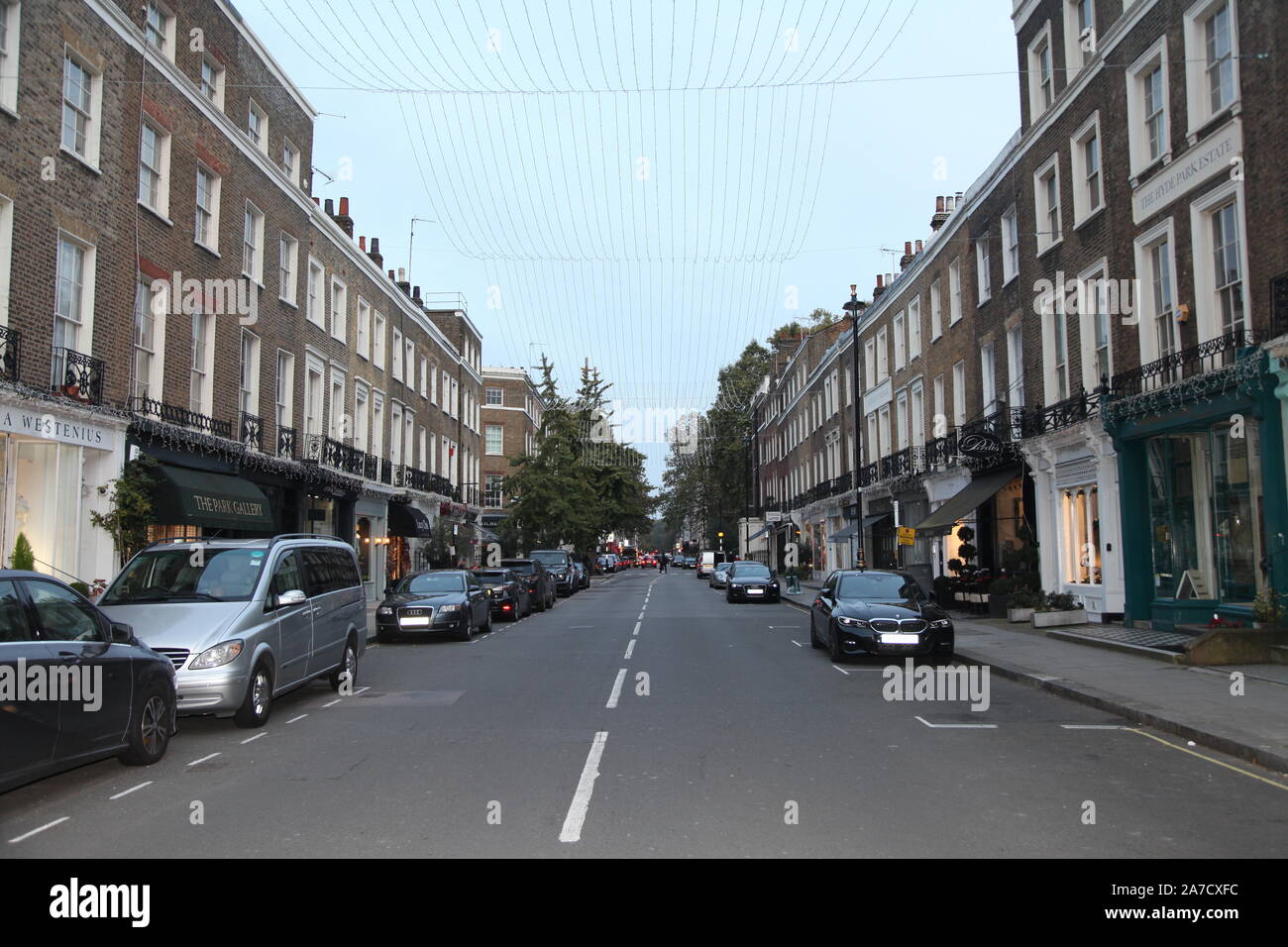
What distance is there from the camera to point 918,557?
32.0 m

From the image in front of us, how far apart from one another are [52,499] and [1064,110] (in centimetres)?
2057

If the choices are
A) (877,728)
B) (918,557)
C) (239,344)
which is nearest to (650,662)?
(877,728)

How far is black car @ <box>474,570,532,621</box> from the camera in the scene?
2488cm

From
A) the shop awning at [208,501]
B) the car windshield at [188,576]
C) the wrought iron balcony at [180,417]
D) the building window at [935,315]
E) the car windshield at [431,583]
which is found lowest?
the car windshield at [431,583]

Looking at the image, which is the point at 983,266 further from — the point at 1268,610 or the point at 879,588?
the point at 1268,610

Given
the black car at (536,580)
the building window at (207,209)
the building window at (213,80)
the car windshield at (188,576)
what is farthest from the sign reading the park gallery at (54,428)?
the black car at (536,580)

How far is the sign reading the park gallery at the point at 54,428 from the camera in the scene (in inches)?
540

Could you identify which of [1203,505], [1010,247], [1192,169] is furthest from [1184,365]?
[1010,247]

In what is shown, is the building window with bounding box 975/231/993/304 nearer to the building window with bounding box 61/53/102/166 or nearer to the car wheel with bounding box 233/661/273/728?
the building window with bounding box 61/53/102/166

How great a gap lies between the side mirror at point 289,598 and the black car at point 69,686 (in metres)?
1.97

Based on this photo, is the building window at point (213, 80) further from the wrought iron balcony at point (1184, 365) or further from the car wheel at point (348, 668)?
the wrought iron balcony at point (1184, 365)

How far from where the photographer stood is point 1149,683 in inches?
456

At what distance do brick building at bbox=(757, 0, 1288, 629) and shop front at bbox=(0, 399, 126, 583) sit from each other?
17.4 m
